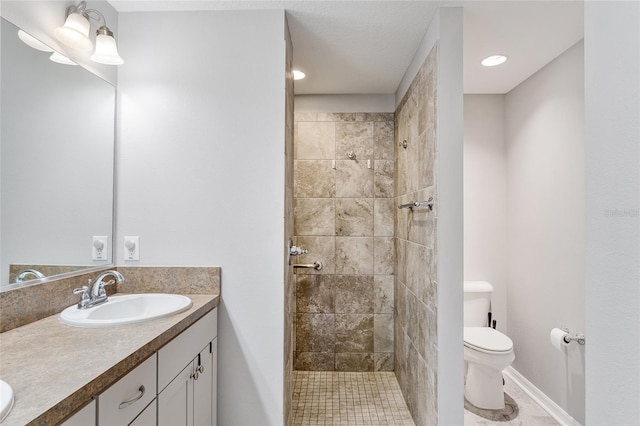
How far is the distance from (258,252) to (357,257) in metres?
1.37

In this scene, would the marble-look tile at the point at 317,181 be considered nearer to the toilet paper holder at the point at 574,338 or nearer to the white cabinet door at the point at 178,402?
the white cabinet door at the point at 178,402

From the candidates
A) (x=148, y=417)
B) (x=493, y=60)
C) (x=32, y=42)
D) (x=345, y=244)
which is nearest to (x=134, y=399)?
(x=148, y=417)

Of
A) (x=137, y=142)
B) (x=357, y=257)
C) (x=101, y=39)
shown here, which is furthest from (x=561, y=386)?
(x=101, y=39)

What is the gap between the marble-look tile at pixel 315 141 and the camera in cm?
293

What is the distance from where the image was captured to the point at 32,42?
133cm

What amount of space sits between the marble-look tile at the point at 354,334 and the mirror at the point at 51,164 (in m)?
1.92

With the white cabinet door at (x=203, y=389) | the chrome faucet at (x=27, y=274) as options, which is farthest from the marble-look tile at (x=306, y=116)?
the chrome faucet at (x=27, y=274)

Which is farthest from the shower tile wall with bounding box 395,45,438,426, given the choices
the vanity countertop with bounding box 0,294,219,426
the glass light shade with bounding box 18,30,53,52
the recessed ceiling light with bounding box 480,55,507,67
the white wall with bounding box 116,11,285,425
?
the glass light shade with bounding box 18,30,53,52

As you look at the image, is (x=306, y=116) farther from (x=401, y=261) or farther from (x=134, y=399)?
(x=134, y=399)

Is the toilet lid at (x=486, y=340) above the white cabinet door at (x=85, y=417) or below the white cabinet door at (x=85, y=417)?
below

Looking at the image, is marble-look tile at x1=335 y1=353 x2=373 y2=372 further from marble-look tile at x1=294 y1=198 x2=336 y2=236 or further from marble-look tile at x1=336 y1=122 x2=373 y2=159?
marble-look tile at x1=336 y1=122 x2=373 y2=159

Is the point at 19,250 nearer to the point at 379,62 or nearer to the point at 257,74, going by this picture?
the point at 257,74

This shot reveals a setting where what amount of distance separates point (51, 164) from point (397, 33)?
1.94m

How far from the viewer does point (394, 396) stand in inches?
97.4
